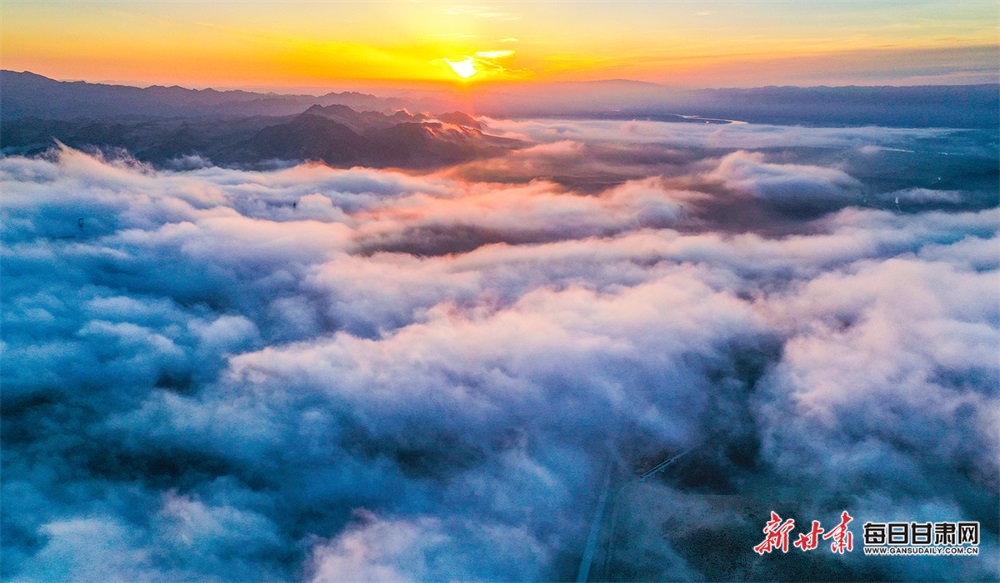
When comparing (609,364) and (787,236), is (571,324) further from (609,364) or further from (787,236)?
(787,236)

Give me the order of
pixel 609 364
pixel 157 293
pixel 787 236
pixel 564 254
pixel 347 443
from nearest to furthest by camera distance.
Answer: pixel 347 443
pixel 609 364
pixel 157 293
pixel 564 254
pixel 787 236

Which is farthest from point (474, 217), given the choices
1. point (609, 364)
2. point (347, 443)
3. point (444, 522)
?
point (444, 522)

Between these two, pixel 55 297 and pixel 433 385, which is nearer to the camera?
pixel 433 385

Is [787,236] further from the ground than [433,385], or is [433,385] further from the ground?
[787,236]

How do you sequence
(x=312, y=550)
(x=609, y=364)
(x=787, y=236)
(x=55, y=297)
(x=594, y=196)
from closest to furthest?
1. (x=312, y=550)
2. (x=609, y=364)
3. (x=55, y=297)
4. (x=787, y=236)
5. (x=594, y=196)

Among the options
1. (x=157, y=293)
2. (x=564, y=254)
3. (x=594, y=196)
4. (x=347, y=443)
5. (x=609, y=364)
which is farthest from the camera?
(x=594, y=196)

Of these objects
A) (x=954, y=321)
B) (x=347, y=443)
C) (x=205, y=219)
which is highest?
(x=205, y=219)

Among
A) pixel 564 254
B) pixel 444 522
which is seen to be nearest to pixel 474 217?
pixel 564 254

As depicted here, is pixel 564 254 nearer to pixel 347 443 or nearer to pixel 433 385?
pixel 433 385

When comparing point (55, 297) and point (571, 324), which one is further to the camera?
point (55, 297)
